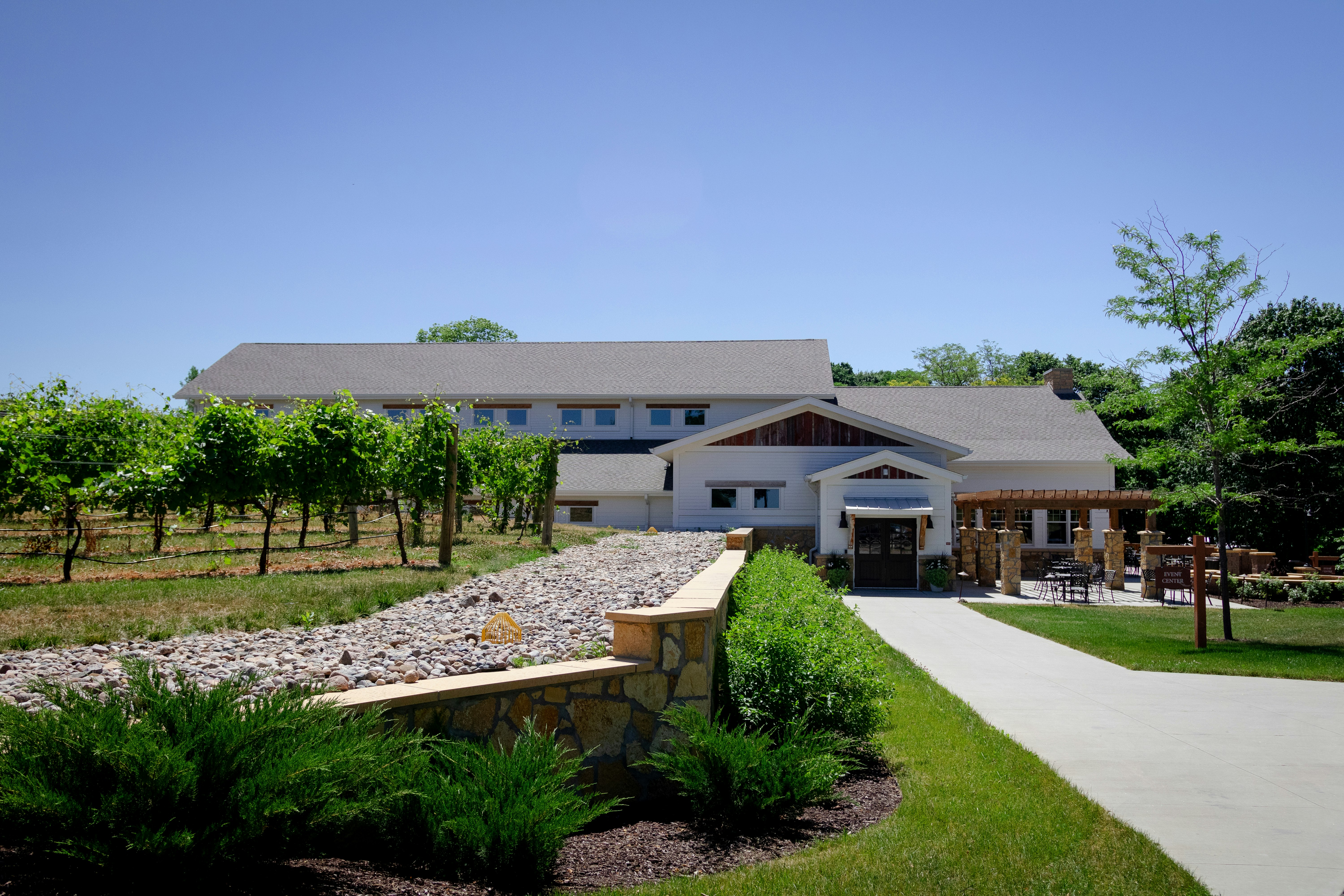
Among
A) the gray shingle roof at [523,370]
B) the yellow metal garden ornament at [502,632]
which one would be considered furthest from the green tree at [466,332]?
the yellow metal garden ornament at [502,632]

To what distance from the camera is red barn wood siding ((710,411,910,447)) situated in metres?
27.3

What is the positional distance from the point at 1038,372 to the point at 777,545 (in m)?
51.6

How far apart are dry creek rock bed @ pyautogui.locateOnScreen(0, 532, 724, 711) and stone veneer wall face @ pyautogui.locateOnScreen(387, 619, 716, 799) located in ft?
1.61

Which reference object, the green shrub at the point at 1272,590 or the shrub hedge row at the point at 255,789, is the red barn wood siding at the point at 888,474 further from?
the shrub hedge row at the point at 255,789

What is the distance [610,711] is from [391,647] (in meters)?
2.01

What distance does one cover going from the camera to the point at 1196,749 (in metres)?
7.17

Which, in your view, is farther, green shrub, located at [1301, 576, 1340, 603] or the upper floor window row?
the upper floor window row

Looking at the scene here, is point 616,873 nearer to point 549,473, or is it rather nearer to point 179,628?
point 179,628

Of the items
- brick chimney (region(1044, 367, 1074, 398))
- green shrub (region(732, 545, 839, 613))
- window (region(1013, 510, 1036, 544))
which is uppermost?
brick chimney (region(1044, 367, 1074, 398))

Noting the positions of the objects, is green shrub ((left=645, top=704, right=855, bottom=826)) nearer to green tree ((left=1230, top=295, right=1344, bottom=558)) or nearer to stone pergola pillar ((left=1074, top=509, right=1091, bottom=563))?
stone pergola pillar ((left=1074, top=509, right=1091, bottom=563))

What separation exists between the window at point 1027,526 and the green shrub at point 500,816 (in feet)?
90.2

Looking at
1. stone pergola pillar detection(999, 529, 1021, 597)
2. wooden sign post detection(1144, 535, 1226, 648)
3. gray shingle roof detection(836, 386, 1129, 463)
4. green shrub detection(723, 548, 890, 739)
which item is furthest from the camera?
gray shingle roof detection(836, 386, 1129, 463)

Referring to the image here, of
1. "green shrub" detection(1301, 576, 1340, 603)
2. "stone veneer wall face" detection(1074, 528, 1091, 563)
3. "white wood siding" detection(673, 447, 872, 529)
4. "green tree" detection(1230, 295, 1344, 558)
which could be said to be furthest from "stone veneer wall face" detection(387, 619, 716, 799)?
"green tree" detection(1230, 295, 1344, 558)

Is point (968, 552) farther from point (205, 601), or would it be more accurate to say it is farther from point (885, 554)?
point (205, 601)
